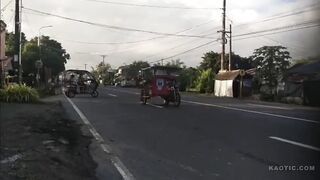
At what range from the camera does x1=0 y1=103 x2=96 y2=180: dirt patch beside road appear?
9.52 metres

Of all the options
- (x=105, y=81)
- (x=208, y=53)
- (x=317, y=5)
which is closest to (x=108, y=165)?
(x=317, y=5)

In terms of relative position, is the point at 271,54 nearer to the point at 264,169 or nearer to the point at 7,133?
the point at 7,133

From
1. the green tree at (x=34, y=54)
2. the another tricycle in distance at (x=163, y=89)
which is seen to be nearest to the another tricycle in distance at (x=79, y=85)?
the another tricycle in distance at (x=163, y=89)

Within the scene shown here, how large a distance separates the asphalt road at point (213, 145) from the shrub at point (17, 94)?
10.3 m

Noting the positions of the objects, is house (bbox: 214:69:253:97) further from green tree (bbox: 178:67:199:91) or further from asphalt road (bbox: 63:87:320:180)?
asphalt road (bbox: 63:87:320:180)

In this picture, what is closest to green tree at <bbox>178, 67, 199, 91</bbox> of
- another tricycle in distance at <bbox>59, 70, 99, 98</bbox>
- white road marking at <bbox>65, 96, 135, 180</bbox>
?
another tricycle in distance at <bbox>59, 70, 99, 98</bbox>

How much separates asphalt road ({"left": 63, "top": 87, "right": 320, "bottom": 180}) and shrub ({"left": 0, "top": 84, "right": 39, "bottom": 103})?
10294mm

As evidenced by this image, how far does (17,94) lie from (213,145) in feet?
61.0

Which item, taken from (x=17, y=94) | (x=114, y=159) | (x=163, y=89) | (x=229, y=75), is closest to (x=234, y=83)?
(x=229, y=75)

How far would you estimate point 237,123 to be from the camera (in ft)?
57.5

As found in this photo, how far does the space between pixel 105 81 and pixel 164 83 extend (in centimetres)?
13251

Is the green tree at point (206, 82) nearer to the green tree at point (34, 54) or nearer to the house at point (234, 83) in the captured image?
the house at point (234, 83)

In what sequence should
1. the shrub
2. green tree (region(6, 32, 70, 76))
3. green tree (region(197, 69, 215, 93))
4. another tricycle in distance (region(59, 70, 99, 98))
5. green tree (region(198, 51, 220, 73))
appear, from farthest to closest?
green tree (region(198, 51, 220, 73)), green tree (region(6, 32, 70, 76)), green tree (region(197, 69, 215, 93)), another tricycle in distance (region(59, 70, 99, 98)), the shrub

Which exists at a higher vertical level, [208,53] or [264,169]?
[208,53]
